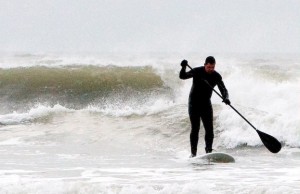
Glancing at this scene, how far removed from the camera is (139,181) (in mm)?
7281

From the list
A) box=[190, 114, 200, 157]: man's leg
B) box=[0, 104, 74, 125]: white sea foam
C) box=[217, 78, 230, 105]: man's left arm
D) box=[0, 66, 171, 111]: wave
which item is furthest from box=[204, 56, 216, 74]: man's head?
box=[0, 66, 171, 111]: wave

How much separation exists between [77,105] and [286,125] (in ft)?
24.3

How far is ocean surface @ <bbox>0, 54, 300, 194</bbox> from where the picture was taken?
284 inches

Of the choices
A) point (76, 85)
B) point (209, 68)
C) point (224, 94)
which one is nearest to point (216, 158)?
point (224, 94)

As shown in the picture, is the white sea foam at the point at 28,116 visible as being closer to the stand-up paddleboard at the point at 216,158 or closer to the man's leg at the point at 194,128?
the man's leg at the point at 194,128

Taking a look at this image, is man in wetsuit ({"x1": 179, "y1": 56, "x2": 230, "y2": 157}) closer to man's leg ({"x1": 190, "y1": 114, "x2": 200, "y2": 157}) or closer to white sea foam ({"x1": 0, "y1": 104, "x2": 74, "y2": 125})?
man's leg ({"x1": 190, "y1": 114, "x2": 200, "y2": 157})

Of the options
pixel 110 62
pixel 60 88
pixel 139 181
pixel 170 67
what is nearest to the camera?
pixel 139 181

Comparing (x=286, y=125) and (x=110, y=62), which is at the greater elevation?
(x=110, y=62)

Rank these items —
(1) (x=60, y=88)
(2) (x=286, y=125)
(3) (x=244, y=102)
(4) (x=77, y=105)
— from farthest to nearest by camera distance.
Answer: (1) (x=60, y=88)
(4) (x=77, y=105)
(3) (x=244, y=102)
(2) (x=286, y=125)

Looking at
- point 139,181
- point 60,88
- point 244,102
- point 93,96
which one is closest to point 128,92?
point 93,96

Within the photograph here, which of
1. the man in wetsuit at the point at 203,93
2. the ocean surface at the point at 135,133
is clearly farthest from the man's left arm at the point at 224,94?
the ocean surface at the point at 135,133

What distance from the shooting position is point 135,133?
1217 centimetres

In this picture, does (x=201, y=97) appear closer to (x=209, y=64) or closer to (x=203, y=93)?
(x=203, y=93)

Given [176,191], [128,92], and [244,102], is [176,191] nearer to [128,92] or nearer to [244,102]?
[244,102]
